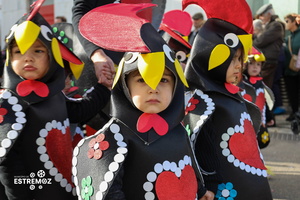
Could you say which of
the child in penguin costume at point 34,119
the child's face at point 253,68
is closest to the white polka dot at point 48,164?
the child in penguin costume at point 34,119

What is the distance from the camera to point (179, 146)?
2.93 metres

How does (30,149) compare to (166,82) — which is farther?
(30,149)

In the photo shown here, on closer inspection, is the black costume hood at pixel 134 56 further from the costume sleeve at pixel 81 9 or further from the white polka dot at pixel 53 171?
the costume sleeve at pixel 81 9

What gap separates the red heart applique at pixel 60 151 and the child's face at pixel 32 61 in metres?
0.35

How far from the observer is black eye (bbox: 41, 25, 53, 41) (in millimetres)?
3270

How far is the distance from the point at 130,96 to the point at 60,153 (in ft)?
2.27

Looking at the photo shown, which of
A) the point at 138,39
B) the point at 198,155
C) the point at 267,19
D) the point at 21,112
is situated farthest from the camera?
the point at 267,19

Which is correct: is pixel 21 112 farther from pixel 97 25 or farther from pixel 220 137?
pixel 220 137

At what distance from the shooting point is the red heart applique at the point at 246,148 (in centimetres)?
354

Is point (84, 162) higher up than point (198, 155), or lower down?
higher up

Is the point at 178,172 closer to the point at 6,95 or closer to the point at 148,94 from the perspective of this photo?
the point at 148,94

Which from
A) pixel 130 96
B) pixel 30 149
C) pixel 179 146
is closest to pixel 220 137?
pixel 179 146

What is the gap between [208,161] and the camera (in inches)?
→ 134

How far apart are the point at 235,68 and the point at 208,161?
66cm
